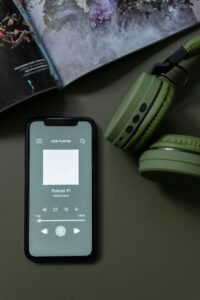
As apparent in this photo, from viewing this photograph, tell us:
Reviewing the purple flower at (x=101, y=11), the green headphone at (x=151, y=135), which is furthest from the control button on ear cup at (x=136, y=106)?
the purple flower at (x=101, y=11)

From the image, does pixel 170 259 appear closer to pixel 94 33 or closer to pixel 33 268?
pixel 33 268

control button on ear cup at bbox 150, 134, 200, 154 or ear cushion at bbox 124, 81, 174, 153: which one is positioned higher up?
ear cushion at bbox 124, 81, 174, 153

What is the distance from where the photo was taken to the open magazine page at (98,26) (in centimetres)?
60

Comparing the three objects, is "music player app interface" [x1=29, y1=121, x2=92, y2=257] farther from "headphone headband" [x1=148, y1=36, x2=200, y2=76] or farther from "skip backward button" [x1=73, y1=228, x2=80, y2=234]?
"headphone headband" [x1=148, y1=36, x2=200, y2=76]

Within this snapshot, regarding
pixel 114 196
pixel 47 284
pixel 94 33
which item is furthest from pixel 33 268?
pixel 94 33

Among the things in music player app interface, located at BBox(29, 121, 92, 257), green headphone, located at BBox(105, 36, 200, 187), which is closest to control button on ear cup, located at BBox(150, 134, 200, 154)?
green headphone, located at BBox(105, 36, 200, 187)

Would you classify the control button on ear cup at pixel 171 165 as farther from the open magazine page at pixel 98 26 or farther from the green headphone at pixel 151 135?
the open magazine page at pixel 98 26

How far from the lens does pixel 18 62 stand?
0.58 metres

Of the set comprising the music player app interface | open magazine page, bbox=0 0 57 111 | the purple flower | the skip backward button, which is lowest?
the skip backward button

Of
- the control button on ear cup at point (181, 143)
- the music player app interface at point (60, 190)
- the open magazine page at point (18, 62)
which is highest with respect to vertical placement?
the open magazine page at point (18, 62)

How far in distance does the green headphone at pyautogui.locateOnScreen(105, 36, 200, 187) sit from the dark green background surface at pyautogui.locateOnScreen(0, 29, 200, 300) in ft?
→ 0.16

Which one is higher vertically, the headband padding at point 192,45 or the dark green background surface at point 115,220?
the headband padding at point 192,45

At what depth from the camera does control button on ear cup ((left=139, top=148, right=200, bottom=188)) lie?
0.53 metres

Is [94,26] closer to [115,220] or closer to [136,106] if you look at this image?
[136,106]
